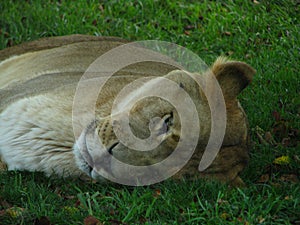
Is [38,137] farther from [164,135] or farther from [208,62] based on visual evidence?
[208,62]

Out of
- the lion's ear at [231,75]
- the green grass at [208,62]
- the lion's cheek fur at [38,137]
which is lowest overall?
the green grass at [208,62]

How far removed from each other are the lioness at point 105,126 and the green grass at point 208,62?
5.2 inches

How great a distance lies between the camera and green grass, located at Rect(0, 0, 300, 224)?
425 centimetres

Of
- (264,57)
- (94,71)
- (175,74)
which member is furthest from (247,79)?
(264,57)

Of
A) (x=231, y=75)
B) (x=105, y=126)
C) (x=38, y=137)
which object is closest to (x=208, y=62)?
(x=231, y=75)

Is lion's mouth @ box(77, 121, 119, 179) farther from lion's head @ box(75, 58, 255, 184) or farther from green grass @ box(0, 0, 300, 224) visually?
green grass @ box(0, 0, 300, 224)

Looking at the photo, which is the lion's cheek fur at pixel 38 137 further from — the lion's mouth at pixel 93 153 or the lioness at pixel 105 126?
the lion's mouth at pixel 93 153

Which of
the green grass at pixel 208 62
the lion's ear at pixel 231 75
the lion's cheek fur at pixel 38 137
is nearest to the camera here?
the green grass at pixel 208 62

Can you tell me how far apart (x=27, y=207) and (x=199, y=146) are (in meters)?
1.10

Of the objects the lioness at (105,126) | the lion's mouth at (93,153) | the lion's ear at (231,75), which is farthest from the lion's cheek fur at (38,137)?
the lion's ear at (231,75)

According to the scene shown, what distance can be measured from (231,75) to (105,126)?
0.97m

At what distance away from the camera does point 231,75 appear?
4.81 meters

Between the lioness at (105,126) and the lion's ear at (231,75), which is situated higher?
the lion's ear at (231,75)

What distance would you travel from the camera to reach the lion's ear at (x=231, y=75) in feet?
15.6
